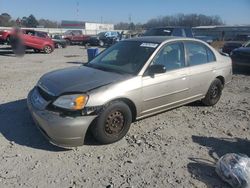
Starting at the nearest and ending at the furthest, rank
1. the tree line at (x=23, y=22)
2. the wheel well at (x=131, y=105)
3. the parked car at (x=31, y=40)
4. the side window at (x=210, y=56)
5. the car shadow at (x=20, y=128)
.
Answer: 1. the car shadow at (x=20, y=128)
2. the wheel well at (x=131, y=105)
3. the side window at (x=210, y=56)
4. the parked car at (x=31, y=40)
5. the tree line at (x=23, y=22)

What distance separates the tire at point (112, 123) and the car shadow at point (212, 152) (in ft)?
3.81

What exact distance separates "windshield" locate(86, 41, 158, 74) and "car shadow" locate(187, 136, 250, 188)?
156cm

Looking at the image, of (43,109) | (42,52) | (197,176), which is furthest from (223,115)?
(42,52)

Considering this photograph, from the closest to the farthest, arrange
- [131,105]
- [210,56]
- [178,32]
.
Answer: [131,105] < [210,56] < [178,32]

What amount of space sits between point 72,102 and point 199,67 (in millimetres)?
2970

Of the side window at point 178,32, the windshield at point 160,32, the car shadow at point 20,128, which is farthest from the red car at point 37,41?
the car shadow at point 20,128

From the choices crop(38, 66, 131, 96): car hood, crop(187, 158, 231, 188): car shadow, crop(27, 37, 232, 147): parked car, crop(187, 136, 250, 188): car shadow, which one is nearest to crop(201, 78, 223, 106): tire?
crop(27, 37, 232, 147): parked car

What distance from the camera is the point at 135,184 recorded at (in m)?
3.71

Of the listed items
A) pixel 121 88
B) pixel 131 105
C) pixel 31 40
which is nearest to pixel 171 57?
pixel 131 105

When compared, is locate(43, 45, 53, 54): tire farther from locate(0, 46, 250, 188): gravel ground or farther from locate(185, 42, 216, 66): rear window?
locate(185, 42, 216, 66): rear window

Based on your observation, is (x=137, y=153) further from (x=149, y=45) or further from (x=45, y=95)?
(x=149, y=45)

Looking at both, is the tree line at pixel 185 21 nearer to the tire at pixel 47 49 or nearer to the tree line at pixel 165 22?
the tree line at pixel 165 22

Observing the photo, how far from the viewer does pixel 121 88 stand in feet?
15.5

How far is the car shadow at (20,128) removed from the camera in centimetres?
468
